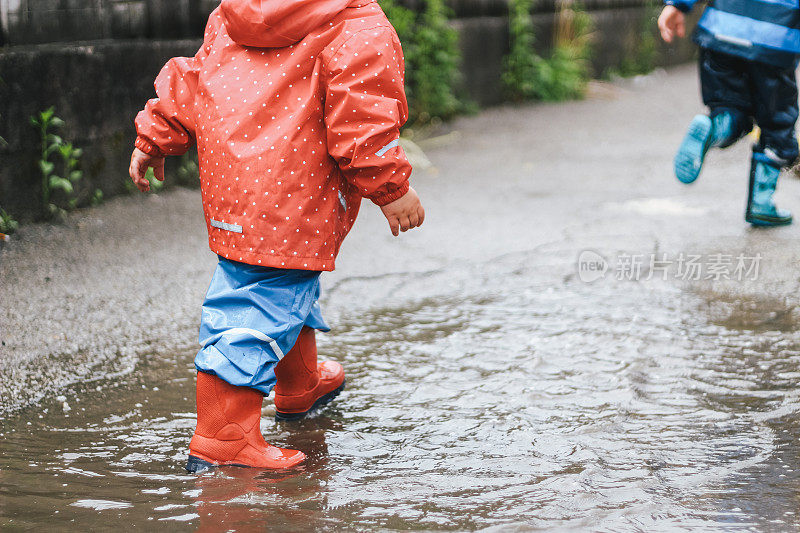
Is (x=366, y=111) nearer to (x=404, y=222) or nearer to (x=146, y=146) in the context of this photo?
(x=404, y=222)

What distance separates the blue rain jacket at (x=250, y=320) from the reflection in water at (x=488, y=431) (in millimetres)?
239

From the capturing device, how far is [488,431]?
2.25 metres

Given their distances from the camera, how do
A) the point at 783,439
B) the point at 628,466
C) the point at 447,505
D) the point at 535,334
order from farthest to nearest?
the point at 535,334
the point at 783,439
the point at 628,466
the point at 447,505

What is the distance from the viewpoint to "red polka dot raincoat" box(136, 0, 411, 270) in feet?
6.38

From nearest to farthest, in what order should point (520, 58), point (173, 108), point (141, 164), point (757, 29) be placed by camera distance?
point (173, 108) → point (141, 164) → point (757, 29) → point (520, 58)

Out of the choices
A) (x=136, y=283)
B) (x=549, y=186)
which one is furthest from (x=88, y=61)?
(x=549, y=186)

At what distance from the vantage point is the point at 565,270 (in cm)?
353

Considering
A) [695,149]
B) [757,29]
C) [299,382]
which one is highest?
[757,29]

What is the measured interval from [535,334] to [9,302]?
168cm

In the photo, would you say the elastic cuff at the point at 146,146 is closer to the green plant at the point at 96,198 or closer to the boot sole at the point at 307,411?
the boot sole at the point at 307,411

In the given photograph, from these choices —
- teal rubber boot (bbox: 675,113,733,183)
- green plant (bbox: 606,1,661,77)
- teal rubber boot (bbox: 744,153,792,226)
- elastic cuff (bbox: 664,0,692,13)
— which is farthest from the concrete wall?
green plant (bbox: 606,1,661,77)

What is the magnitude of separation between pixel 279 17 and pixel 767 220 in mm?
2556

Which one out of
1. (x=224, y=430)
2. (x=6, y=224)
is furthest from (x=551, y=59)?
(x=224, y=430)

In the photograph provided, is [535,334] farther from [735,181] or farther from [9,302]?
[735,181]
